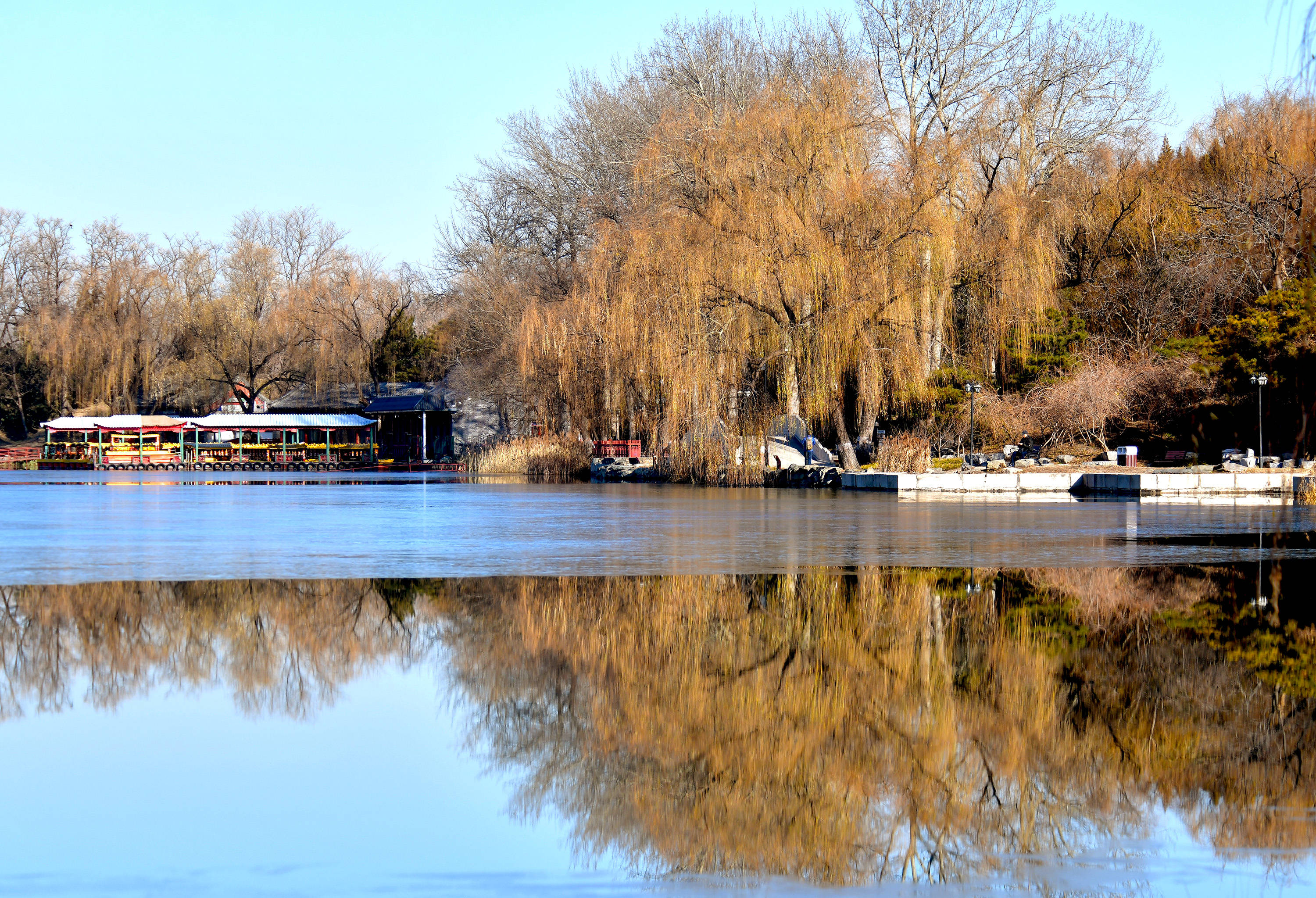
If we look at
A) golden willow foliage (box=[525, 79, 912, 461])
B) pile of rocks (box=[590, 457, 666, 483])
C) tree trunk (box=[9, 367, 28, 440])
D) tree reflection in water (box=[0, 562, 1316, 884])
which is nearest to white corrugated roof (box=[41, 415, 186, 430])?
tree trunk (box=[9, 367, 28, 440])

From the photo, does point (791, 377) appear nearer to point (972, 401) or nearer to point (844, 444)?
point (844, 444)

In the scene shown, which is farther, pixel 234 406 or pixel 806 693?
pixel 234 406

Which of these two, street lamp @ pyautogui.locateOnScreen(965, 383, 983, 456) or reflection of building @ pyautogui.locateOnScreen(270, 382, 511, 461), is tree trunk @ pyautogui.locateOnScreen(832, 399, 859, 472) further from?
reflection of building @ pyautogui.locateOnScreen(270, 382, 511, 461)

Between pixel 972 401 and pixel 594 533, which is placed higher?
pixel 972 401

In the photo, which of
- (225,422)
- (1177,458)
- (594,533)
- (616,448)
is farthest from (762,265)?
A: (225,422)

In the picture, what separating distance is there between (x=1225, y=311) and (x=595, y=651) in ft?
110

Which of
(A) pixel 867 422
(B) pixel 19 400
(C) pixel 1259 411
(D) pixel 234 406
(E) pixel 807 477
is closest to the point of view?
(C) pixel 1259 411

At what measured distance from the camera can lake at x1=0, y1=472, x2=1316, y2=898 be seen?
3926 millimetres

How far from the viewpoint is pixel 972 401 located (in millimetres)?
30969

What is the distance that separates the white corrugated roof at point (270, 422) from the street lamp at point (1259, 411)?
36983 millimetres

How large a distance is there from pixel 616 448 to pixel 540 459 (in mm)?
2504

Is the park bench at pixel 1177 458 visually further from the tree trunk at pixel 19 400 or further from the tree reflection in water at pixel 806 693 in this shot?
the tree trunk at pixel 19 400

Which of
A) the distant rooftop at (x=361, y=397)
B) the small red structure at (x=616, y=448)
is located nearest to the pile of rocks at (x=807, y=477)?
the small red structure at (x=616, y=448)

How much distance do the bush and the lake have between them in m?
28.6
